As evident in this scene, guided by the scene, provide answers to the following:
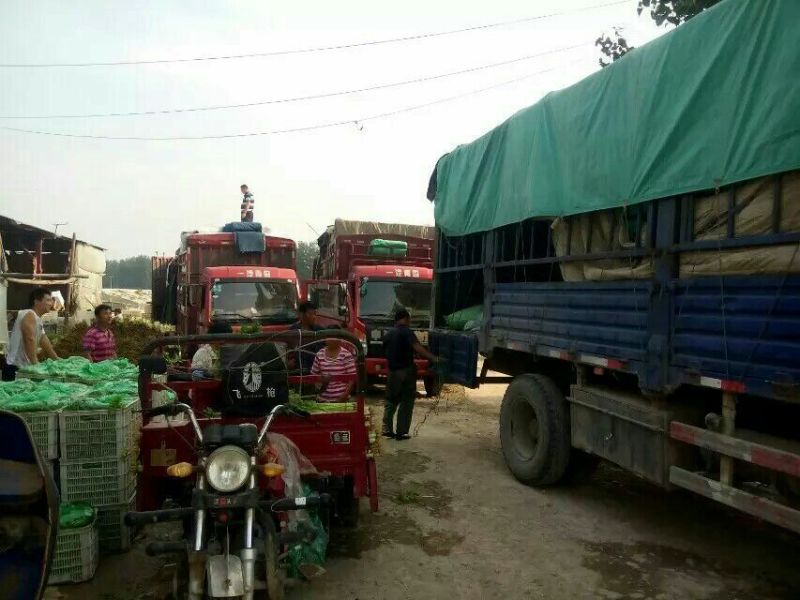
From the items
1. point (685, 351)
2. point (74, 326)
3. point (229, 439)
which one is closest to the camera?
point (229, 439)

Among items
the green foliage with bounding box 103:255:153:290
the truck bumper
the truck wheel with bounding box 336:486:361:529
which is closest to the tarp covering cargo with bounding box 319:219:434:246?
the truck bumper

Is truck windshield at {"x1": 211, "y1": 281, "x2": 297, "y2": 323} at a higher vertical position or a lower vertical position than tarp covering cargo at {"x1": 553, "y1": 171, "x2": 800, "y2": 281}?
lower

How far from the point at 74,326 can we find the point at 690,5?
14.5m

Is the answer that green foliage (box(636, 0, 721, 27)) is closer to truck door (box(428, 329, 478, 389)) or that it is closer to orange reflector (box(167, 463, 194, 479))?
truck door (box(428, 329, 478, 389))

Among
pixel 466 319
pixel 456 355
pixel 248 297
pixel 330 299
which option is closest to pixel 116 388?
pixel 456 355

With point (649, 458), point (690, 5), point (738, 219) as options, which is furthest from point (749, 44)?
point (690, 5)

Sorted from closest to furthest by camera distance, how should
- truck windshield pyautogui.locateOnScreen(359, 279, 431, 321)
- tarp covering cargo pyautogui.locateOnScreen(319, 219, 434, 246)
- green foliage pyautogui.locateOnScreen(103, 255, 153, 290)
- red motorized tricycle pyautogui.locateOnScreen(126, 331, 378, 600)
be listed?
1. red motorized tricycle pyautogui.locateOnScreen(126, 331, 378, 600)
2. truck windshield pyautogui.locateOnScreen(359, 279, 431, 321)
3. tarp covering cargo pyautogui.locateOnScreen(319, 219, 434, 246)
4. green foliage pyautogui.locateOnScreen(103, 255, 153, 290)

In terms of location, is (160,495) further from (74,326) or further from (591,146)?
(74,326)

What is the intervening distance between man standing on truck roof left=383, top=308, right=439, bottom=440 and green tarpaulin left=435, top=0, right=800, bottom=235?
1.91 metres

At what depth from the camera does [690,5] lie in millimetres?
9008

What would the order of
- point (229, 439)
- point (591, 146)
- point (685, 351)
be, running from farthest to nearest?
1. point (591, 146)
2. point (685, 351)
3. point (229, 439)

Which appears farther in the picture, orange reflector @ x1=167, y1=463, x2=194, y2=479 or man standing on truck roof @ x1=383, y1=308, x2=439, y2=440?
man standing on truck roof @ x1=383, y1=308, x2=439, y2=440

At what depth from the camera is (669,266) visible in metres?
3.99

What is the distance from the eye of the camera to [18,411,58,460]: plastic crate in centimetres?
390
